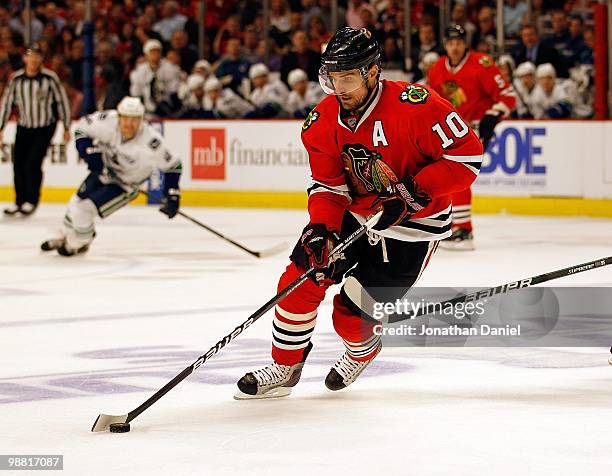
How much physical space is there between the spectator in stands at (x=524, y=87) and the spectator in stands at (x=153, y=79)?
3399 millimetres

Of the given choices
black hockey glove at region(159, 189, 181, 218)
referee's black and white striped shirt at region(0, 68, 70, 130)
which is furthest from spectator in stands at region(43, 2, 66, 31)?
black hockey glove at region(159, 189, 181, 218)

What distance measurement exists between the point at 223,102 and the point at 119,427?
30.1 feet

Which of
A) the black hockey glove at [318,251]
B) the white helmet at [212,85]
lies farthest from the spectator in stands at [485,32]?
the black hockey glove at [318,251]

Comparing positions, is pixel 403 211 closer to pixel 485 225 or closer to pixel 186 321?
pixel 186 321

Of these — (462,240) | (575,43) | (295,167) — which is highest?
(575,43)

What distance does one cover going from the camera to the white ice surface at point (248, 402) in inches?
130

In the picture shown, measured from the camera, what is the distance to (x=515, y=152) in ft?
36.0

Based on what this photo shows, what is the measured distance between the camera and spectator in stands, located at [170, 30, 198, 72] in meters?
13.5

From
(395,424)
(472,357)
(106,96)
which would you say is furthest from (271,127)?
(395,424)

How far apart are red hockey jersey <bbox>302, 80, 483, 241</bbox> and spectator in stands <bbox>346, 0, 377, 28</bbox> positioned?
832cm

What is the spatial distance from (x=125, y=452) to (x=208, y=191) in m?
9.11

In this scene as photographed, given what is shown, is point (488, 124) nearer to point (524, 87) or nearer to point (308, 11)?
point (524, 87)

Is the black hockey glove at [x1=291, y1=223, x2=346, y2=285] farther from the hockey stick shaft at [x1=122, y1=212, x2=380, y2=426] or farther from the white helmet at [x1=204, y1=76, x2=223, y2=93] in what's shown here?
the white helmet at [x1=204, y1=76, x2=223, y2=93]

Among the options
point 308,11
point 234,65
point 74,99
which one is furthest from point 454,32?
point 74,99
